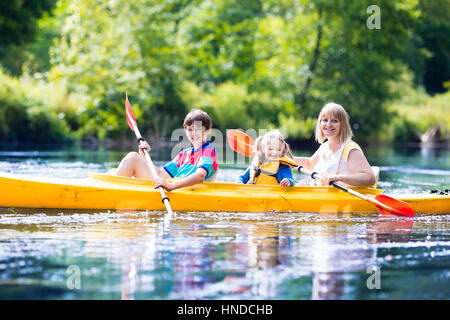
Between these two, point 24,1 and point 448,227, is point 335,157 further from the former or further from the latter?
point 24,1

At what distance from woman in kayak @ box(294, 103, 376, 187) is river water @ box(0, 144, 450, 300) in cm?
31

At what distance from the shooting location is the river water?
305 centimetres

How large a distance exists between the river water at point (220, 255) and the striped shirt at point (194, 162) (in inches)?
14.2

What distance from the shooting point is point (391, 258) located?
3.76m

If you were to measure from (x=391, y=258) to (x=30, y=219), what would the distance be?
8.41 ft

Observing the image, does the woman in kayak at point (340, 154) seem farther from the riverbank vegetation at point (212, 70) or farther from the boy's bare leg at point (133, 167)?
the riverbank vegetation at point (212, 70)

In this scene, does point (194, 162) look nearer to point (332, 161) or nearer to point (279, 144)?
point (279, 144)

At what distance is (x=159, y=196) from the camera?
17.6ft

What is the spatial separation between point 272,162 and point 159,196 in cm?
99

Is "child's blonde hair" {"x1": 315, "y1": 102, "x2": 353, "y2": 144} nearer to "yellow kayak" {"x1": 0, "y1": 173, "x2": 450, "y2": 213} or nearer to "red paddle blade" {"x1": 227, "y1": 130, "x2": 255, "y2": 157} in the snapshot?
"yellow kayak" {"x1": 0, "y1": 173, "x2": 450, "y2": 213}

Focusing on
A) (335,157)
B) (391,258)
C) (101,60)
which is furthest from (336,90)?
(391,258)

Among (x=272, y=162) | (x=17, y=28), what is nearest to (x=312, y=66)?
(x=17, y=28)

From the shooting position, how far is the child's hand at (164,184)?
17.0 feet
